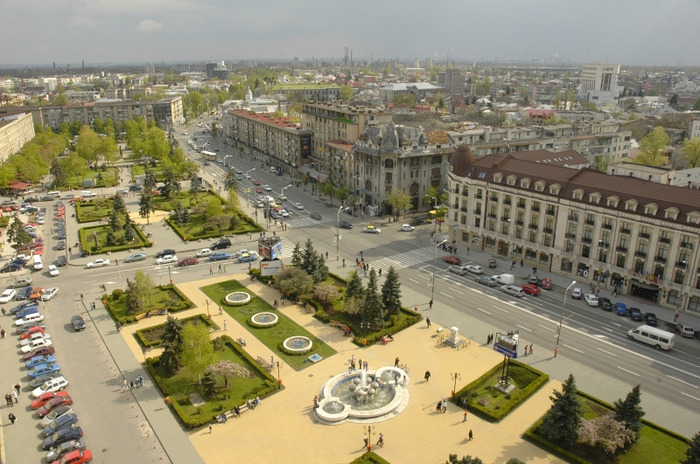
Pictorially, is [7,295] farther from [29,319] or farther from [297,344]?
[297,344]

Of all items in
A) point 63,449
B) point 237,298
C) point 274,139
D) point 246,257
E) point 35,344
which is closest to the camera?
point 63,449

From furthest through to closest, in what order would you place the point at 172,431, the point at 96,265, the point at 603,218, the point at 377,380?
the point at 96,265 < the point at 603,218 < the point at 377,380 < the point at 172,431

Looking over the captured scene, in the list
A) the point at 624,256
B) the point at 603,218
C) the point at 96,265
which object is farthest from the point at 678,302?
the point at 96,265

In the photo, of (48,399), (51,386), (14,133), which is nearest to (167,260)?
(51,386)

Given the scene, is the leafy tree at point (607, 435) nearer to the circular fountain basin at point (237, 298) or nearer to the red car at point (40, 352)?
the circular fountain basin at point (237, 298)

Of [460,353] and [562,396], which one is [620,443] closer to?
[562,396]
